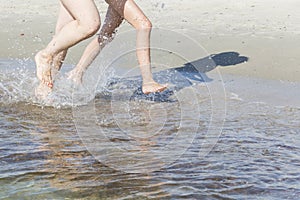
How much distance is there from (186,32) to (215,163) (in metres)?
4.82

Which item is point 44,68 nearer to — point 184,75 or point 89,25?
point 89,25

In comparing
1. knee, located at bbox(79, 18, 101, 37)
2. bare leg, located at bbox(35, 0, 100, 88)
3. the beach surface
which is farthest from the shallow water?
knee, located at bbox(79, 18, 101, 37)

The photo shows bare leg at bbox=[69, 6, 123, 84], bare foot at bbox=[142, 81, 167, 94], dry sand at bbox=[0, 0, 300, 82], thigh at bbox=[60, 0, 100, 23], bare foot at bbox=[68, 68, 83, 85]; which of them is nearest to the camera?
thigh at bbox=[60, 0, 100, 23]

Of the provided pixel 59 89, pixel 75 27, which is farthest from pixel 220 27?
pixel 75 27

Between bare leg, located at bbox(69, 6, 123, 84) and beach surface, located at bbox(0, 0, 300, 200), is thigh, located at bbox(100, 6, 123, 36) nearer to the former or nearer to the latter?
bare leg, located at bbox(69, 6, 123, 84)

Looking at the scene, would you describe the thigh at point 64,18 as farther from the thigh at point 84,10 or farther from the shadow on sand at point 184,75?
the shadow on sand at point 184,75

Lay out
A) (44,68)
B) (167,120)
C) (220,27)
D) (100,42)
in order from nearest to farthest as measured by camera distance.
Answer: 1. (167,120)
2. (44,68)
3. (100,42)
4. (220,27)

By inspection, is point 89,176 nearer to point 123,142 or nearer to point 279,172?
point 123,142

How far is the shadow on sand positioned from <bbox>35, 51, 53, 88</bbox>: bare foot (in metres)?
0.76

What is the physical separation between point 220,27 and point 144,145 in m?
4.72

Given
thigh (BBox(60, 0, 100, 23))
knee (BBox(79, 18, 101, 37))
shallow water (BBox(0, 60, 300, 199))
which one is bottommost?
shallow water (BBox(0, 60, 300, 199))

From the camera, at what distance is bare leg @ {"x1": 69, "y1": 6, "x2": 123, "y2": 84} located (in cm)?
526

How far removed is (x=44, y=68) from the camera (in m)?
5.02

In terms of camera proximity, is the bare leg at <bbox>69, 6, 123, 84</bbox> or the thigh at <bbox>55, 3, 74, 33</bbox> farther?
the bare leg at <bbox>69, 6, 123, 84</bbox>
